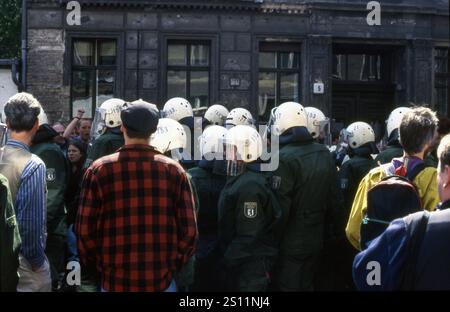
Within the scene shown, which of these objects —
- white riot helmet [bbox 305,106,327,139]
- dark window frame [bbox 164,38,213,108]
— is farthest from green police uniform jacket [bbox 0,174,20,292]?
dark window frame [bbox 164,38,213,108]

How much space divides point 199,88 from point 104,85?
2260 millimetres

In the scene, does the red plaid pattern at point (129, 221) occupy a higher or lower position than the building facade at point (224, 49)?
lower

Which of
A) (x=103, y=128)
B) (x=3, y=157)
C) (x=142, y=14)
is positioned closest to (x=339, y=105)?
(x=142, y=14)

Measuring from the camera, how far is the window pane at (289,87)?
1684cm

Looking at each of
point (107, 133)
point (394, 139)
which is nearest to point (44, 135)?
point (107, 133)

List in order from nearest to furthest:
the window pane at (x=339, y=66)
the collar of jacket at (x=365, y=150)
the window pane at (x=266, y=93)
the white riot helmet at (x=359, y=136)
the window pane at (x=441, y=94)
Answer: the collar of jacket at (x=365, y=150) → the white riot helmet at (x=359, y=136) → the window pane at (x=266, y=93) → the window pane at (x=339, y=66) → the window pane at (x=441, y=94)

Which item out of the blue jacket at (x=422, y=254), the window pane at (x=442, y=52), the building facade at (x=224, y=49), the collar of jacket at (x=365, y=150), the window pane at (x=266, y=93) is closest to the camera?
the blue jacket at (x=422, y=254)

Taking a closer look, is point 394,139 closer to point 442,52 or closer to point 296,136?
point 296,136

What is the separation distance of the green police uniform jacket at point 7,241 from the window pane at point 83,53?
41.7 feet

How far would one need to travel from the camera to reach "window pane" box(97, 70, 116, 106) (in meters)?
16.3

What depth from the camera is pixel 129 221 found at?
404cm

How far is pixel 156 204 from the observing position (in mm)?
4070

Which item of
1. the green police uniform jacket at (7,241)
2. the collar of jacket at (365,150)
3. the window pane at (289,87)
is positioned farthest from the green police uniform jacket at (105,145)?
the window pane at (289,87)

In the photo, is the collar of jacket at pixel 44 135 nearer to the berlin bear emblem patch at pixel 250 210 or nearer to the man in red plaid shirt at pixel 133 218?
the berlin bear emblem patch at pixel 250 210
